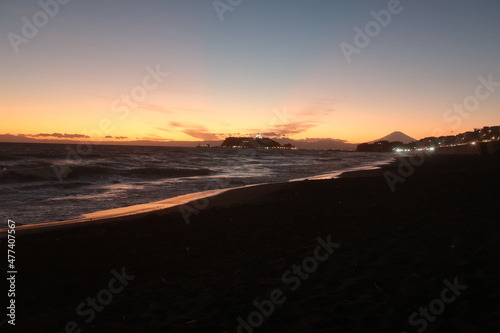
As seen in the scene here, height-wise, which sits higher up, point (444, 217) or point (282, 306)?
point (444, 217)

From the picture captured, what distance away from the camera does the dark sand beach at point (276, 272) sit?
482 cm

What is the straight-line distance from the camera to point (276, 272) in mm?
6785

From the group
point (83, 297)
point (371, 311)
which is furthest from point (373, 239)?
point (83, 297)

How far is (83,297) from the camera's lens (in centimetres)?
627

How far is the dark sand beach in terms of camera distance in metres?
4.82

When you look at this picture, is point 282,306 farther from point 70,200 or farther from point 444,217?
point 70,200

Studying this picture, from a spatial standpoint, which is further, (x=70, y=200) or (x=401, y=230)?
(x=70, y=200)

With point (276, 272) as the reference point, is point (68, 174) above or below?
below

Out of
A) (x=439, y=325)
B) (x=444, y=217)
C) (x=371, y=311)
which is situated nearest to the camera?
(x=439, y=325)

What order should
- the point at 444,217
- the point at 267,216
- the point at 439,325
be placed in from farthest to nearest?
the point at 267,216 → the point at 444,217 → the point at 439,325

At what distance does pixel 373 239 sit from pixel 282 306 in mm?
3937

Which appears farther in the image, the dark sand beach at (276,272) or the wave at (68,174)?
the wave at (68,174)

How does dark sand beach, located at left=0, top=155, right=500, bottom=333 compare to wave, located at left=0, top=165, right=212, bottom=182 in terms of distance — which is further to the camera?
wave, located at left=0, top=165, right=212, bottom=182

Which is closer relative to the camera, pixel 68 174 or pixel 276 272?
pixel 276 272
